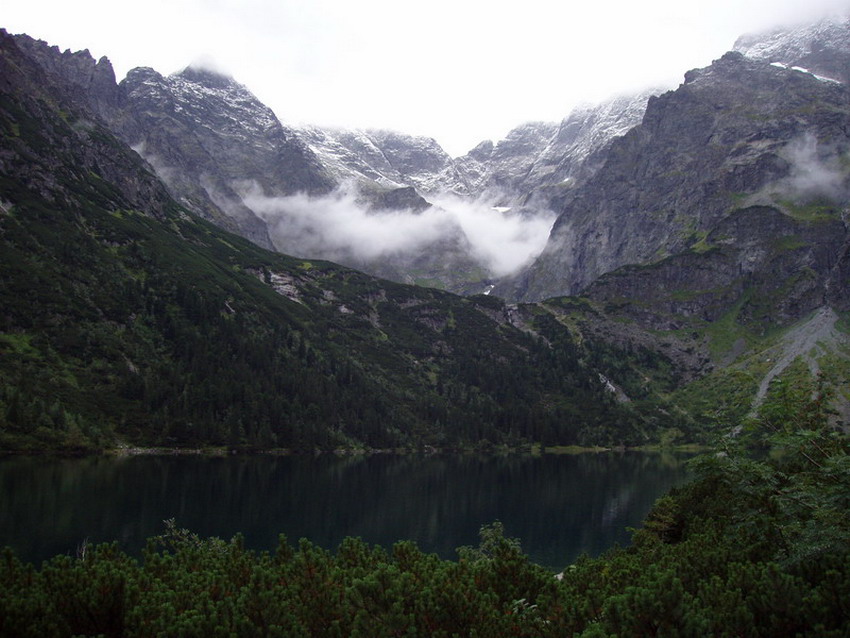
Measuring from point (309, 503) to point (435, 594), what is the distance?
79233mm

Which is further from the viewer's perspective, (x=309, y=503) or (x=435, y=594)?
(x=309, y=503)

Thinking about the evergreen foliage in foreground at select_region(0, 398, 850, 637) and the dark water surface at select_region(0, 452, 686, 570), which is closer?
the evergreen foliage in foreground at select_region(0, 398, 850, 637)

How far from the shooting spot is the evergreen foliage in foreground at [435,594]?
1144 cm

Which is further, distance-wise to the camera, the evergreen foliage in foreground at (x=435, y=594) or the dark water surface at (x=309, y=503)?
the dark water surface at (x=309, y=503)

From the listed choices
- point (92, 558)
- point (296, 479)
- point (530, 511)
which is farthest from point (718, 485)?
point (296, 479)

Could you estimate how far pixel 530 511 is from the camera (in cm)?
8956

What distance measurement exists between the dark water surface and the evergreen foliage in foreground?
41.1 meters

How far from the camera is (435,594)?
41.9ft

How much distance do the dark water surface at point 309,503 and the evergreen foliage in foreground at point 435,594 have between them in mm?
41051

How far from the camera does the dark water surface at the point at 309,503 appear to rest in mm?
62500

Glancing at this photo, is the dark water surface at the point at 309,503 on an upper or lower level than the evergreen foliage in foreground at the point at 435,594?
lower

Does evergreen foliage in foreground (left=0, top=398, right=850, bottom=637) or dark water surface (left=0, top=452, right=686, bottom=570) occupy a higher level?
evergreen foliage in foreground (left=0, top=398, right=850, bottom=637)

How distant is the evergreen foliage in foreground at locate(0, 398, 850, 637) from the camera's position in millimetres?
11438

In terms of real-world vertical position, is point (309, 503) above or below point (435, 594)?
below
